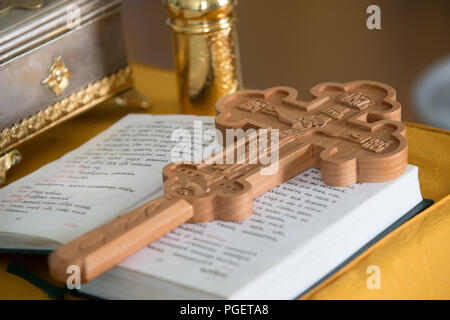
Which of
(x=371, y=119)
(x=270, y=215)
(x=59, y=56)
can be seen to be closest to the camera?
(x=270, y=215)

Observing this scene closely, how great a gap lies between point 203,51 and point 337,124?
1.13ft

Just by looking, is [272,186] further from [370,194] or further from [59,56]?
[59,56]

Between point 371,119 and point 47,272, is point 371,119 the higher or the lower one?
the higher one

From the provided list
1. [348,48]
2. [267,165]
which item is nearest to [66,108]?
[267,165]

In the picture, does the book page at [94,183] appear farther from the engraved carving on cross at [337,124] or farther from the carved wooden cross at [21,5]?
the carved wooden cross at [21,5]

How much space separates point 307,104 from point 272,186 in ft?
0.54

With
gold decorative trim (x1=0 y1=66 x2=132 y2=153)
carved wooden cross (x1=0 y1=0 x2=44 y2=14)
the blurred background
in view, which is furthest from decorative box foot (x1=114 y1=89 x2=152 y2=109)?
the blurred background

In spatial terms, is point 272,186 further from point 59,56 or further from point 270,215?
point 59,56

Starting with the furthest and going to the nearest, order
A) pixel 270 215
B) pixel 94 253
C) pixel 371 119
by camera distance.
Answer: pixel 371 119 → pixel 270 215 → pixel 94 253

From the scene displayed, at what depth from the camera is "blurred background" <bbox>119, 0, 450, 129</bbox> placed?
2.35m

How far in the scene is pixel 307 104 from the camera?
0.94 meters

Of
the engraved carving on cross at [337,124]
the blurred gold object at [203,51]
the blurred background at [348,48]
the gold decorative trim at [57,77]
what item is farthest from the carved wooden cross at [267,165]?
the blurred background at [348,48]

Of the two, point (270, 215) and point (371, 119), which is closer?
point (270, 215)
